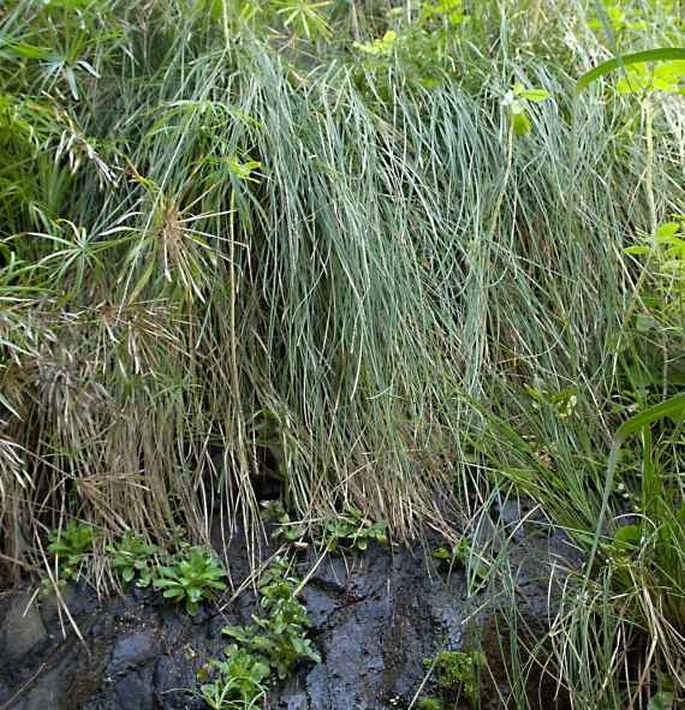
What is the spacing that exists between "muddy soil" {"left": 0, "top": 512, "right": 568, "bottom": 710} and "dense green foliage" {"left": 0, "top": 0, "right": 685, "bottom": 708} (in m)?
0.08

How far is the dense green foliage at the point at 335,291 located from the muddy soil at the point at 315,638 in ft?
0.27

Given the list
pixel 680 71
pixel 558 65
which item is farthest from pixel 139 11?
pixel 680 71

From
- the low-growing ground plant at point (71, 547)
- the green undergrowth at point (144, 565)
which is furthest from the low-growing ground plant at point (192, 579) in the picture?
the low-growing ground plant at point (71, 547)

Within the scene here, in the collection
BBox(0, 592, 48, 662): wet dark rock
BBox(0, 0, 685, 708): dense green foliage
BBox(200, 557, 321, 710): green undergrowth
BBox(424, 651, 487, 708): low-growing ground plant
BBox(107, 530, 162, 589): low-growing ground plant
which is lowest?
BBox(424, 651, 487, 708): low-growing ground plant

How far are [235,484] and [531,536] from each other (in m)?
0.55

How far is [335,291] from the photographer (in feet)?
5.46

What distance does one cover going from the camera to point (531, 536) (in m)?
1.50

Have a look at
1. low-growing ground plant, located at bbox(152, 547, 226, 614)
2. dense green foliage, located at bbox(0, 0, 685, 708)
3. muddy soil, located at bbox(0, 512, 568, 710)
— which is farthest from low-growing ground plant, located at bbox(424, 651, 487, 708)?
low-growing ground plant, located at bbox(152, 547, 226, 614)

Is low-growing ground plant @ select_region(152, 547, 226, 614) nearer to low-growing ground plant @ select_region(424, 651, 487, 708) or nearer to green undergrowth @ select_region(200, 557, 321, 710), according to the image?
green undergrowth @ select_region(200, 557, 321, 710)

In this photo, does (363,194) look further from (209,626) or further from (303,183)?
(209,626)

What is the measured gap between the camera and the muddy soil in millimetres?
1371

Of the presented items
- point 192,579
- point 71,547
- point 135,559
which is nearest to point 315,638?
point 192,579

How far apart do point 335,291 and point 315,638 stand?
64 centimetres

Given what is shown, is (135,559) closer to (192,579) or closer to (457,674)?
(192,579)
